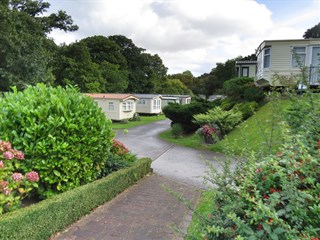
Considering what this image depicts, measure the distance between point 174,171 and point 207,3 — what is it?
7148 mm

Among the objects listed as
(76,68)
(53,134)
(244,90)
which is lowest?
(53,134)

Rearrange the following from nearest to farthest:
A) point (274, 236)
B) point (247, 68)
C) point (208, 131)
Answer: point (274, 236) → point (208, 131) → point (247, 68)

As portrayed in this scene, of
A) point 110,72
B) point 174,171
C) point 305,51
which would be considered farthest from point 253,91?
point 110,72

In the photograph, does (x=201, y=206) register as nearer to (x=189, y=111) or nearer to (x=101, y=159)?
(x=101, y=159)

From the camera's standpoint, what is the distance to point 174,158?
31.2 ft

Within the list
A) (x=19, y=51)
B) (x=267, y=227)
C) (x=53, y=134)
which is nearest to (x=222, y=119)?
(x=53, y=134)

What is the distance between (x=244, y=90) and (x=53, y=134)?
596 inches

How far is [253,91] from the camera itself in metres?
15.7

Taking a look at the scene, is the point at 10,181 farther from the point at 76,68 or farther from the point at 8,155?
the point at 76,68

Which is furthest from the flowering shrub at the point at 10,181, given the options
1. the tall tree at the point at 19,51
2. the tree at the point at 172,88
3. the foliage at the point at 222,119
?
the tree at the point at 172,88

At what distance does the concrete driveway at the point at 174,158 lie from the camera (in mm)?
7198

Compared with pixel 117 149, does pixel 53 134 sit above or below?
above

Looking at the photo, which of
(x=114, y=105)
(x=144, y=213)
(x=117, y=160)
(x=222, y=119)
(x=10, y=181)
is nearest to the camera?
(x=10, y=181)

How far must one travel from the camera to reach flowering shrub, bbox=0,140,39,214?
3050mm
